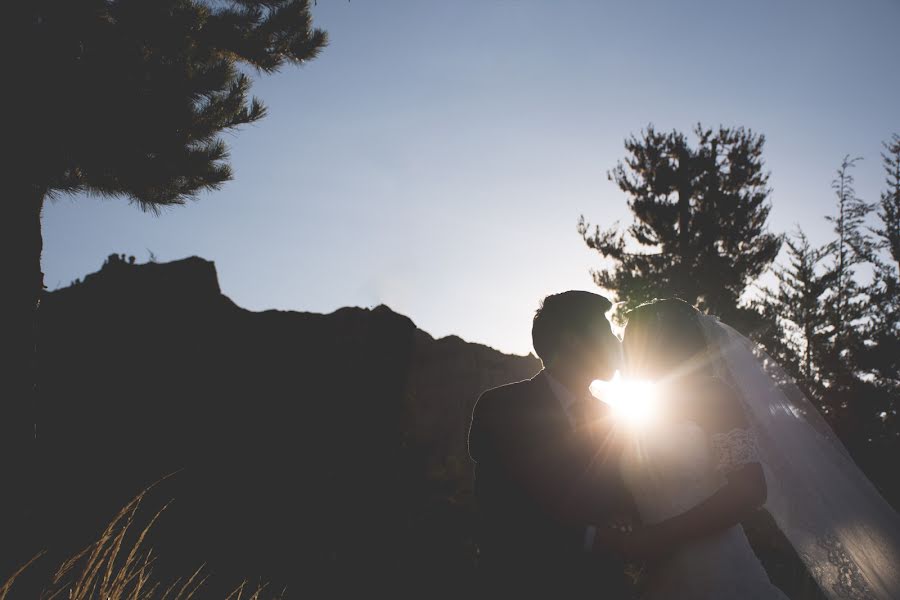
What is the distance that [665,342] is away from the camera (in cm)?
251

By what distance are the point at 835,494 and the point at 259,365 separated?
850 cm

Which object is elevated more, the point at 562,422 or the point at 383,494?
the point at 562,422

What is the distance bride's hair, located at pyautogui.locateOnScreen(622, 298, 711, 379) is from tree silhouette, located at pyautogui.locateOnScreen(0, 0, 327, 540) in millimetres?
3421

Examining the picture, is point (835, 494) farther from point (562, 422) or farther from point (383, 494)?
point (383, 494)

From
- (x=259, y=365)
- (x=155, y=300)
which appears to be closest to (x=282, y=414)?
(x=259, y=365)

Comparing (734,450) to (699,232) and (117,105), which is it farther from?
(699,232)

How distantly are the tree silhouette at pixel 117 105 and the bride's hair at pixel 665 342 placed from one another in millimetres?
3421

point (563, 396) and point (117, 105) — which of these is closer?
point (563, 396)

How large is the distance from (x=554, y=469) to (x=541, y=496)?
0.10 meters

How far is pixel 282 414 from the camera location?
27.7 ft

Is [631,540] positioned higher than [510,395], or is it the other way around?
[510,395]

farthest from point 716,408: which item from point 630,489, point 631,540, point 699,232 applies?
point 699,232

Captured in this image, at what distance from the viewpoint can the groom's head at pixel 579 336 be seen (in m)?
1.74

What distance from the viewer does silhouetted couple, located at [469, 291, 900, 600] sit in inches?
60.4
